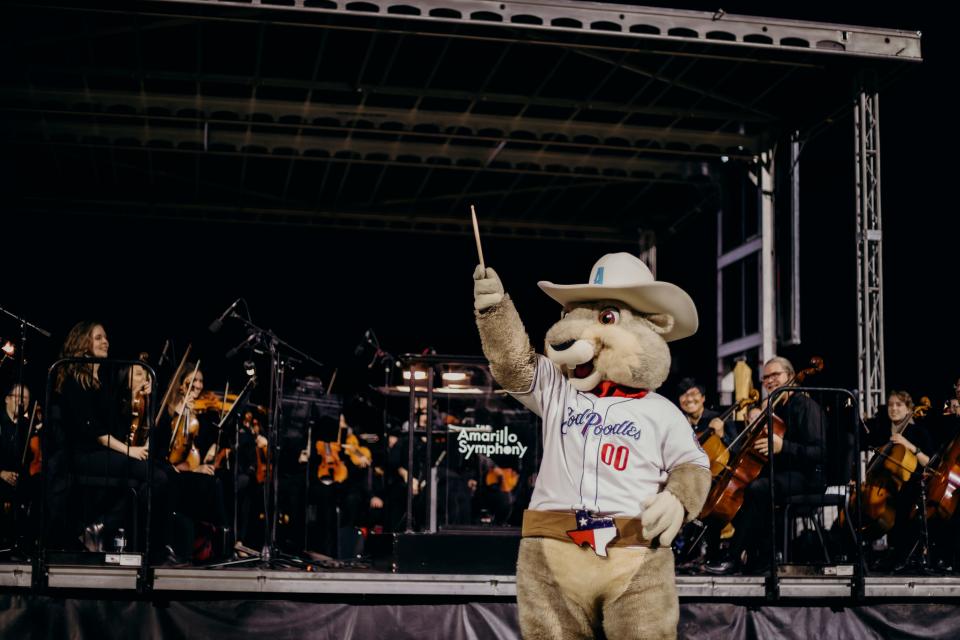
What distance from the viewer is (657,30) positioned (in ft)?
28.7

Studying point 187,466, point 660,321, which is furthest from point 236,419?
point 660,321

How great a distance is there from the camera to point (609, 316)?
4484 mm

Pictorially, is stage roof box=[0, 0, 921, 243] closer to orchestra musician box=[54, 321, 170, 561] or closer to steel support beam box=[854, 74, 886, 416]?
steel support beam box=[854, 74, 886, 416]

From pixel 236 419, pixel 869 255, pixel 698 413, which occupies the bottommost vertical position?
pixel 236 419

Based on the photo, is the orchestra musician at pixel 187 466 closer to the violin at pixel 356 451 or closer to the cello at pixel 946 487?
the violin at pixel 356 451

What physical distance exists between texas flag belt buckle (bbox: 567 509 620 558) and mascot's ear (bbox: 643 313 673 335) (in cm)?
80

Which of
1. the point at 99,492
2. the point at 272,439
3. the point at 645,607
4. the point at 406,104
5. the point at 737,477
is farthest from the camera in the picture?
the point at 406,104

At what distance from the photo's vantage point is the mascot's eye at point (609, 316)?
4.49 meters

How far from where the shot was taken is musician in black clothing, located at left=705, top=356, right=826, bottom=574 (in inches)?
296

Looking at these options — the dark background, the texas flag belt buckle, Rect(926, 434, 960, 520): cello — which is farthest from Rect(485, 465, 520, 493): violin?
the dark background

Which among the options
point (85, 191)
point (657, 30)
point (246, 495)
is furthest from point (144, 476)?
point (85, 191)

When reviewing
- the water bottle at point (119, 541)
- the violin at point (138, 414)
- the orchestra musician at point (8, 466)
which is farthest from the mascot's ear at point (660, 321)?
the orchestra musician at point (8, 466)

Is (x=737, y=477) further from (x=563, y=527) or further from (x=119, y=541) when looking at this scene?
(x=119, y=541)

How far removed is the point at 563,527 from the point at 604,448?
32 centimetres
